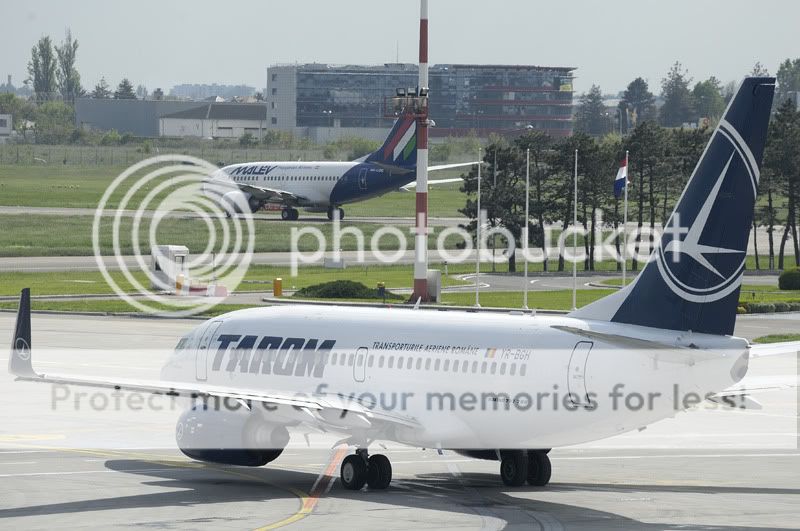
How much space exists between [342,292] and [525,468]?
4855cm

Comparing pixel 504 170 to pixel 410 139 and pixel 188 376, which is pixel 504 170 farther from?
pixel 188 376

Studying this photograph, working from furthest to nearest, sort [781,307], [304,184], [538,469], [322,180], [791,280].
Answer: [304,184]
[322,180]
[791,280]
[781,307]
[538,469]

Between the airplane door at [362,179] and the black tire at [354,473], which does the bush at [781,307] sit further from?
the airplane door at [362,179]

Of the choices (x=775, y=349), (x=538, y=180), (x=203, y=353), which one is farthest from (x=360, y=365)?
(x=538, y=180)

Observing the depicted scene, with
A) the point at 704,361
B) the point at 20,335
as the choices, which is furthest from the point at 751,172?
the point at 20,335

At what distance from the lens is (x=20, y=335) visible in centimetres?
2912

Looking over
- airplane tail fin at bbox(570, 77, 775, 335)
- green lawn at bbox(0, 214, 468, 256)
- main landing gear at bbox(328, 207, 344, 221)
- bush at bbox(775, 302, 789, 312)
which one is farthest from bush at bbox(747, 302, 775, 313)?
main landing gear at bbox(328, 207, 344, 221)

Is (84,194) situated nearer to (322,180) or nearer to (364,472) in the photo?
(322,180)

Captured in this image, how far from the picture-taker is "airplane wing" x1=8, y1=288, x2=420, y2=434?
28188mm

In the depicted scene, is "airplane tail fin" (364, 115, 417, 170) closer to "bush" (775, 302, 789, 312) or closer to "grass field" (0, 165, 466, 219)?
"grass field" (0, 165, 466, 219)

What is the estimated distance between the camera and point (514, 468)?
3059 cm

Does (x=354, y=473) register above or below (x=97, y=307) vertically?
above

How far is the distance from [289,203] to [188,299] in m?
55.0

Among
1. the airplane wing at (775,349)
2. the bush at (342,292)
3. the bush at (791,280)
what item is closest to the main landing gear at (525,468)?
the airplane wing at (775,349)
